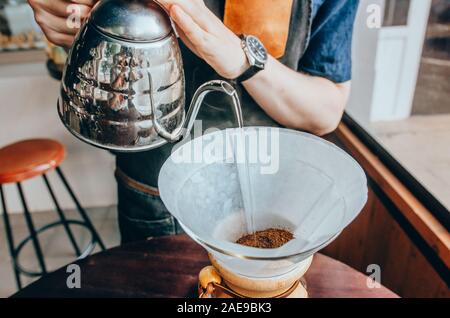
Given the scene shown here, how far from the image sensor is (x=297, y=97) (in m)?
1.17

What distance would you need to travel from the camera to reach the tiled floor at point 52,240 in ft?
8.56

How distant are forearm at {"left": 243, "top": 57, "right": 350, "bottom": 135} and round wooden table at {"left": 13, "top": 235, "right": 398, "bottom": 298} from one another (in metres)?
0.40

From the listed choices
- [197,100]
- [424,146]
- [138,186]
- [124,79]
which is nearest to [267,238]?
[197,100]

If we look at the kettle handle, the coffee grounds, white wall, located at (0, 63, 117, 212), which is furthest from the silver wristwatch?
white wall, located at (0, 63, 117, 212)

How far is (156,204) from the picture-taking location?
1.40 metres

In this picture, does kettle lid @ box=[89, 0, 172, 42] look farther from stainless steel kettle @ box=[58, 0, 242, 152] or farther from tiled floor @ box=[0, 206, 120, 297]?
tiled floor @ box=[0, 206, 120, 297]

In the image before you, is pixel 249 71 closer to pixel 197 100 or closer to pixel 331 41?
pixel 197 100

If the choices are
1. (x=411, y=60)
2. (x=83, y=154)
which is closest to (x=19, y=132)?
(x=83, y=154)

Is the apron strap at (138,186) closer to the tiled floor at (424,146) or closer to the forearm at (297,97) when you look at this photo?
the forearm at (297,97)

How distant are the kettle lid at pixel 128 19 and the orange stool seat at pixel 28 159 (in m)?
1.46

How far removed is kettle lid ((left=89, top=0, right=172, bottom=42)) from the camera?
0.75m

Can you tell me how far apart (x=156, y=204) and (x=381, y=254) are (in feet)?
3.60

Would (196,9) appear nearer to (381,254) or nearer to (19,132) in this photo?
(381,254)

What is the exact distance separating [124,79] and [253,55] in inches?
13.0
